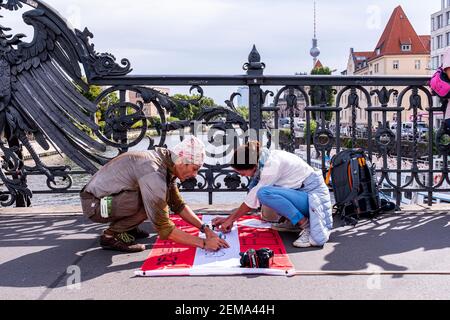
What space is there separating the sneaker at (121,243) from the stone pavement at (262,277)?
0.07 m

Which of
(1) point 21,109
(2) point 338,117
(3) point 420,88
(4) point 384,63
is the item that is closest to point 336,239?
(2) point 338,117

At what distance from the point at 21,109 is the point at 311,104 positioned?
329 cm

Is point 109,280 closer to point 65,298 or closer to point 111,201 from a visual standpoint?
point 65,298

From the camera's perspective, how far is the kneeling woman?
3.97 m

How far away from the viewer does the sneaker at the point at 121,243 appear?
12.7ft

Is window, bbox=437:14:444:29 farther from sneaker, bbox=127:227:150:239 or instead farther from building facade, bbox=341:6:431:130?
sneaker, bbox=127:227:150:239

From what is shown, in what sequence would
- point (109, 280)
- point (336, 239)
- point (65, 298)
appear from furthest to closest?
point (336, 239), point (109, 280), point (65, 298)

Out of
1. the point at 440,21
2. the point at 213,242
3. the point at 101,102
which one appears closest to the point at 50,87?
the point at 101,102

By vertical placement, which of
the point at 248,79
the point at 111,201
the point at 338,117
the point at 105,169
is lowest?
the point at 111,201

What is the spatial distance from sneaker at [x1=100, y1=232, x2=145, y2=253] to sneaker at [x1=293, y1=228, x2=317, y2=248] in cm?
129

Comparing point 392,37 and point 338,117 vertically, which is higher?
point 392,37

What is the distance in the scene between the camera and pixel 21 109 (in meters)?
5.27

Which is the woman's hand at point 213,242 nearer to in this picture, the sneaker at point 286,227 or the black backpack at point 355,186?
the sneaker at point 286,227

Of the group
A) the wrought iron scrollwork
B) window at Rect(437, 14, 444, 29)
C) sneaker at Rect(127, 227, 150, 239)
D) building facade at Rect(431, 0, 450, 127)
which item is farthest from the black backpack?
window at Rect(437, 14, 444, 29)
